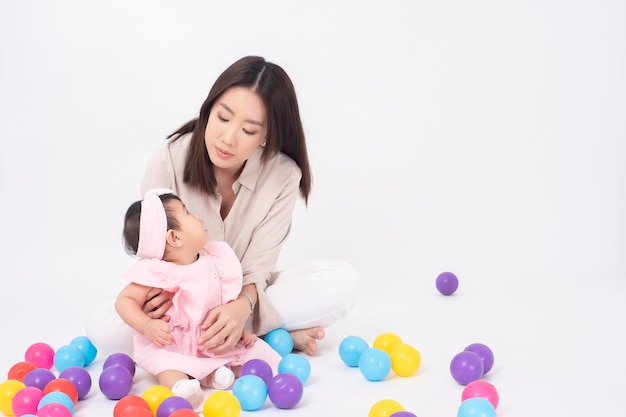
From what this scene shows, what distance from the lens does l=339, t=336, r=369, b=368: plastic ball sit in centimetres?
302

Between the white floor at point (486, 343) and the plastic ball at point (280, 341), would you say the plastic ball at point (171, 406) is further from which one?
the plastic ball at point (280, 341)

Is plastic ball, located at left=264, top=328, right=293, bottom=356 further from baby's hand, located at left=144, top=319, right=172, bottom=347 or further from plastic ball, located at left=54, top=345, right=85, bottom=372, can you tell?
plastic ball, located at left=54, top=345, right=85, bottom=372

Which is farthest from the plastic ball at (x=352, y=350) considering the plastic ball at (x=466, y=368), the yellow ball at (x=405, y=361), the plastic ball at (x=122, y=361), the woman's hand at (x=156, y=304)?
the plastic ball at (x=122, y=361)

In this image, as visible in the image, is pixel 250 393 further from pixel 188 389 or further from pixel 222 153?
pixel 222 153

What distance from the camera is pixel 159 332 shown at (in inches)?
108

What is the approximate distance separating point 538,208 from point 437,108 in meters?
0.80

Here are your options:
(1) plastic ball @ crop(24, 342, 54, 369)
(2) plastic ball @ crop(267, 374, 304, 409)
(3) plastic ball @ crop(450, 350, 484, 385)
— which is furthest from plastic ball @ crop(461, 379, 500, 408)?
(1) plastic ball @ crop(24, 342, 54, 369)

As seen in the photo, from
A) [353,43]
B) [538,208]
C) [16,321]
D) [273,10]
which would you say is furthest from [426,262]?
[16,321]

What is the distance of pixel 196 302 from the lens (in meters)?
2.87

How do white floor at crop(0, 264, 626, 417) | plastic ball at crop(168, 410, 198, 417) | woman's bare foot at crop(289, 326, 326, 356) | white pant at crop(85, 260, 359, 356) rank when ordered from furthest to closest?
woman's bare foot at crop(289, 326, 326, 356)
white pant at crop(85, 260, 359, 356)
white floor at crop(0, 264, 626, 417)
plastic ball at crop(168, 410, 198, 417)

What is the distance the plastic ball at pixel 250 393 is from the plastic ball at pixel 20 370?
78 cm

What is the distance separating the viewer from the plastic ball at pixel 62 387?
8.57ft

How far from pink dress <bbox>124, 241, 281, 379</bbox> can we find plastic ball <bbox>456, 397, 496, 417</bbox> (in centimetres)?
88

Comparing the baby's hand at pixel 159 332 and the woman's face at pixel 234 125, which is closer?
the baby's hand at pixel 159 332
